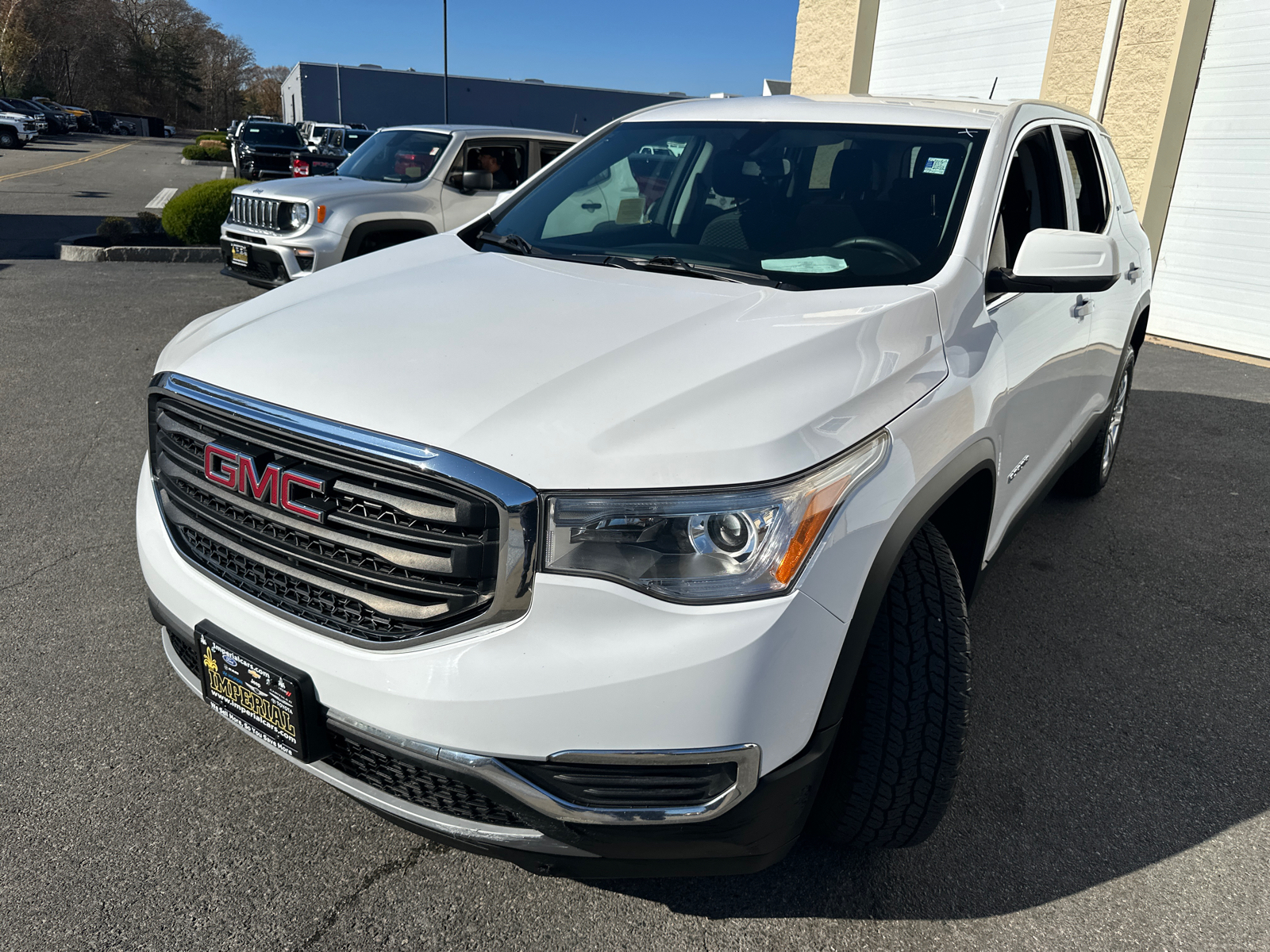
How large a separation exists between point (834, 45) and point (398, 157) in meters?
8.14

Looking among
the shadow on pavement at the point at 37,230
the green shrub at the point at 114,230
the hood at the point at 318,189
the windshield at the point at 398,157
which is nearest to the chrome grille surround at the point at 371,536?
the hood at the point at 318,189

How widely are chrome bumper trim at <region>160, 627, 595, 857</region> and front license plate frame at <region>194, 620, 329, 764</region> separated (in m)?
0.06

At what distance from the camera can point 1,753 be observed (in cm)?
247

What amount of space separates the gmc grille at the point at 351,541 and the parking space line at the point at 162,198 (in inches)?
695

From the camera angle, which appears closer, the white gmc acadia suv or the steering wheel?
the white gmc acadia suv

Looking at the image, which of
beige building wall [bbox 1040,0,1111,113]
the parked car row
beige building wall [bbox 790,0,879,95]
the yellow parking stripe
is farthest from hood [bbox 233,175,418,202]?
the parked car row

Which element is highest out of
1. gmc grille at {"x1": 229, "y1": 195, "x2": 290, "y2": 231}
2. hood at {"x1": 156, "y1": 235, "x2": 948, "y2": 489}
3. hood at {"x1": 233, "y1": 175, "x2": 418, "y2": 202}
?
hood at {"x1": 156, "y1": 235, "x2": 948, "y2": 489}

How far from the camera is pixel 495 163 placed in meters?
9.16

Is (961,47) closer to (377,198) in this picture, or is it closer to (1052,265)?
(377,198)

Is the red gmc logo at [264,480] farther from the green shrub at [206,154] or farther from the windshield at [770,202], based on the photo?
the green shrub at [206,154]

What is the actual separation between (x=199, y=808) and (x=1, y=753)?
0.64 meters

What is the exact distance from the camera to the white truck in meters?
7.96

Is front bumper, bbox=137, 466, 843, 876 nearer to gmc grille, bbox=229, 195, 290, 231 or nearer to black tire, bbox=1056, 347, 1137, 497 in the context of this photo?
black tire, bbox=1056, 347, 1137, 497

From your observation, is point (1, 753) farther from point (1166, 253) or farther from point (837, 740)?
point (1166, 253)
